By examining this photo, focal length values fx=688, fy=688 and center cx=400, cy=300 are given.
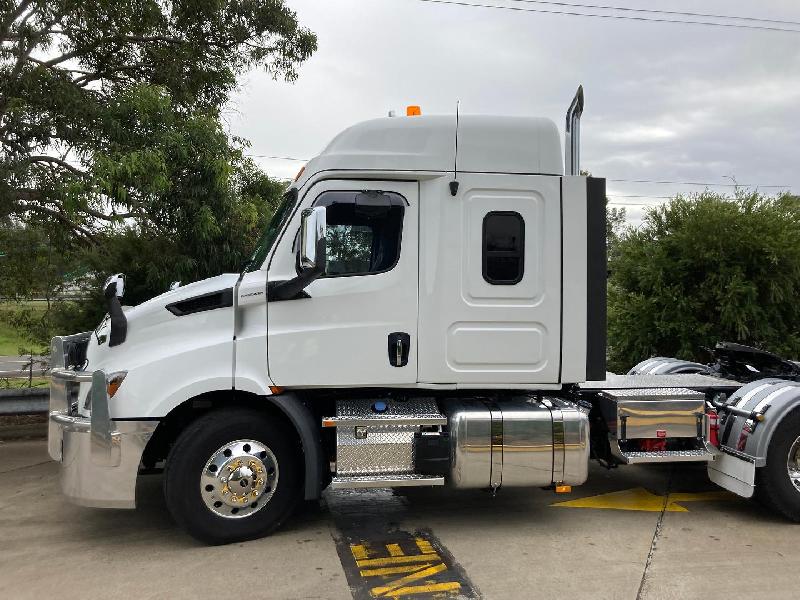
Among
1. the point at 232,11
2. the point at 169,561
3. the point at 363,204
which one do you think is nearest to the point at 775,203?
the point at 363,204

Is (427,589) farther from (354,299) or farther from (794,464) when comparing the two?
(794,464)

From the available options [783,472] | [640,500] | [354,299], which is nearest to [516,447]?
[354,299]

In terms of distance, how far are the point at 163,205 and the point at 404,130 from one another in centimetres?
366

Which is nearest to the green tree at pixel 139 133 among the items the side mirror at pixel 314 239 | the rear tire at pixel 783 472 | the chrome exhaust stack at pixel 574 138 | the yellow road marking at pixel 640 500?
the side mirror at pixel 314 239

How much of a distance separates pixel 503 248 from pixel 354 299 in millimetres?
1194

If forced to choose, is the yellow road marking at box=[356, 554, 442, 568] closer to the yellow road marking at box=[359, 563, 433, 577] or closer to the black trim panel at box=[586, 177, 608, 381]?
the yellow road marking at box=[359, 563, 433, 577]

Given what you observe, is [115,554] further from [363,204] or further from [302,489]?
[363,204]

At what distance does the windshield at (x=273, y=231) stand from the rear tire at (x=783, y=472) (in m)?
4.14

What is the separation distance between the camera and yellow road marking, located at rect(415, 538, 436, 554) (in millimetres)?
4793

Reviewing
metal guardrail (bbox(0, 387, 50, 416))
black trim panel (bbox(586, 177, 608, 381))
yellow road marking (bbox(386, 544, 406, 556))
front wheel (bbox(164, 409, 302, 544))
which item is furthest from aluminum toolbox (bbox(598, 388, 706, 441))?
metal guardrail (bbox(0, 387, 50, 416))

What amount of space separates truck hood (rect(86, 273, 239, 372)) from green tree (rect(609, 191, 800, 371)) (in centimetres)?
645

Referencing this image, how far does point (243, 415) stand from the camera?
4.93m

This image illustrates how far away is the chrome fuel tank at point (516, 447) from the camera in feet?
16.6

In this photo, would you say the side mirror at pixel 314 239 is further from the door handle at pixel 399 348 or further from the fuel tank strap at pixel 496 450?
the fuel tank strap at pixel 496 450
